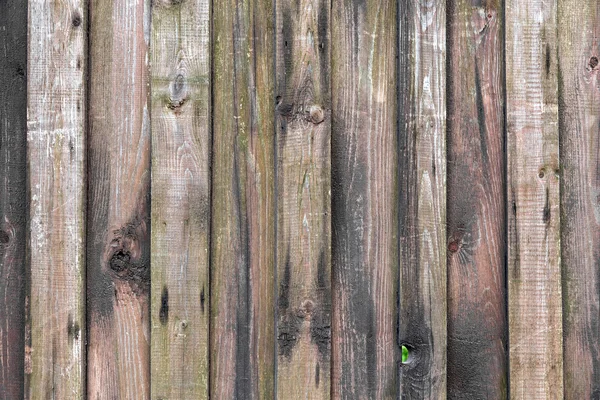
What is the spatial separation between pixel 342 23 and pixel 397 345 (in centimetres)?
123

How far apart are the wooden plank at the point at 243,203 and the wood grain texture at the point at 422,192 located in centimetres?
50

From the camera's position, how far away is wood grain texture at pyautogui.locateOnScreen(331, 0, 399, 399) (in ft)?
7.25

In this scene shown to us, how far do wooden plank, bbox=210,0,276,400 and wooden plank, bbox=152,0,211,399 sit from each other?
5 centimetres

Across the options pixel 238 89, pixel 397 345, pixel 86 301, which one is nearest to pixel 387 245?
pixel 397 345

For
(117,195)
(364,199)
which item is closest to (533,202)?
(364,199)

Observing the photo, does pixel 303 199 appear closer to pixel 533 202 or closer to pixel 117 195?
pixel 117 195

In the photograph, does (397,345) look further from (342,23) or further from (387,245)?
(342,23)

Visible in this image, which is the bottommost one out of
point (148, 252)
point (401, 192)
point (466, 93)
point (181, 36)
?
point (148, 252)

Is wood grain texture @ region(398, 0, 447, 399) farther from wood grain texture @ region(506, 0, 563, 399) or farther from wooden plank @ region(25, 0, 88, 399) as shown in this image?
wooden plank @ region(25, 0, 88, 399)

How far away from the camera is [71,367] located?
2199 mm

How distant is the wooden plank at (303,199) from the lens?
2174mm

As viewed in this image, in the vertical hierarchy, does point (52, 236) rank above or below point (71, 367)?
A: above

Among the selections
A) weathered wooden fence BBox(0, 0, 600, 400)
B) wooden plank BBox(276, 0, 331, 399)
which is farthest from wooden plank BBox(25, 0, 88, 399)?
wooden plank BBox(276, 0, 331, 399)

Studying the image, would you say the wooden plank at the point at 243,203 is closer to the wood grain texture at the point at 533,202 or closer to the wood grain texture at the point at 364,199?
the wood grain texture at the point at 364,199
